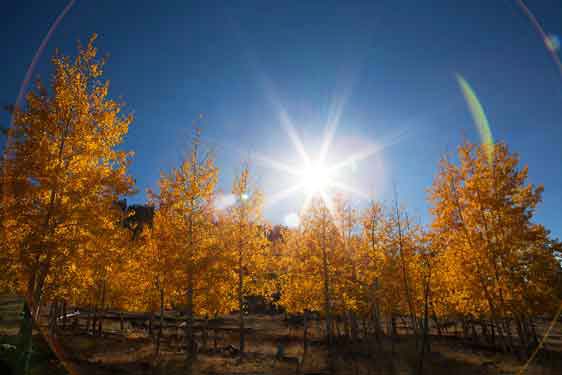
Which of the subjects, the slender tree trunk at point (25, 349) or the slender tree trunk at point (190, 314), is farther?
the slender tree trunk at point (190, 314)

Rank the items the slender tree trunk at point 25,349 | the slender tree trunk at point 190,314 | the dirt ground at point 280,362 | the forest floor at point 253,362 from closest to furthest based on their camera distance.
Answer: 1. the slender tree trunk at point 25,349
2. the forest floor at point 253,362
3. the dirt ground at point 280,362
4. the slender tree trunk at point 190,314

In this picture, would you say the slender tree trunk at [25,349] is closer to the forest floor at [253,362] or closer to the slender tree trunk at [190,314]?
the forest floor at [253,362]

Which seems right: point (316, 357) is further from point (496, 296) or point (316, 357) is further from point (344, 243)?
point (496, 296)

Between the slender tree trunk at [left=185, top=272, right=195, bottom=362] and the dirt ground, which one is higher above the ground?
the slender tree trunk at [left=185, top=272, right=195, bottom=362]

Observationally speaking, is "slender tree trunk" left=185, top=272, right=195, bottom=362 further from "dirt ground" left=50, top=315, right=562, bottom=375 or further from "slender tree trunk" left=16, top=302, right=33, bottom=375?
"slender tree trunk" left=16, top=302, right=33, bottom=375

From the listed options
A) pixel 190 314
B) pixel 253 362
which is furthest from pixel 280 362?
pixel 190 314

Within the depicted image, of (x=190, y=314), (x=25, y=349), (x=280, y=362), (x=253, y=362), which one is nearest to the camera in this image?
(x=25, y=349)

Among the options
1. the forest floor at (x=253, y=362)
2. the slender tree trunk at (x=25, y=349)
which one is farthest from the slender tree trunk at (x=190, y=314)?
the slender tree trunk at (x=25, y=349)

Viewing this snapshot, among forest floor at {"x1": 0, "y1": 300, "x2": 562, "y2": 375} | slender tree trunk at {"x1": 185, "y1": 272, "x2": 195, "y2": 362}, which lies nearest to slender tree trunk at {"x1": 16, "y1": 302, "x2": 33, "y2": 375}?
forest floor at {"x1": 0, "y1": 300, "x2": 562, "y2": 375}

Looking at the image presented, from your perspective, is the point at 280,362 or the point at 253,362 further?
the point at 280,362

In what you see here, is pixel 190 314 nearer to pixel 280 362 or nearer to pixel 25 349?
pixel 280 362

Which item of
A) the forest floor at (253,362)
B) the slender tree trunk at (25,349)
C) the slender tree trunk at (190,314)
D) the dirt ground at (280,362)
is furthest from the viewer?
the slender tree trunk at (190,314)

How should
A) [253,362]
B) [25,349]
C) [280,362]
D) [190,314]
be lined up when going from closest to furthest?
[25,349]
[190,314]
[253,362]
[280,362]

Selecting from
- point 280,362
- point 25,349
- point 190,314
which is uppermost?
point 190,314
